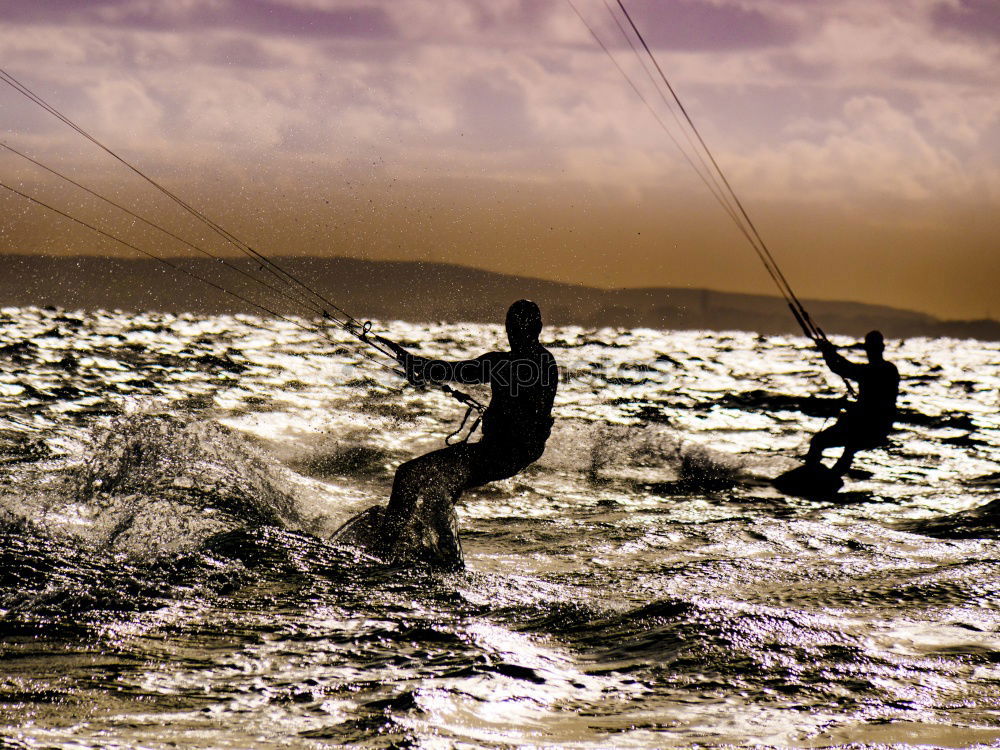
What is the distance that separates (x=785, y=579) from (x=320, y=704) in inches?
187

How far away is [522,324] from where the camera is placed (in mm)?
8742

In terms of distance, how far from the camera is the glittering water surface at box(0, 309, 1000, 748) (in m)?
5.04

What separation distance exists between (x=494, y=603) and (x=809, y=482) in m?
8.33

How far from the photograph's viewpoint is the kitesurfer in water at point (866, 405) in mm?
14508

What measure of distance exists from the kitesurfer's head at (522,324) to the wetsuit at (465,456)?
72 mm

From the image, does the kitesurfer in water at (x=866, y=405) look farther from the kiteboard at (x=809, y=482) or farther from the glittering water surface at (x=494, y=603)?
the glittering water surface at (x=494, y=603)

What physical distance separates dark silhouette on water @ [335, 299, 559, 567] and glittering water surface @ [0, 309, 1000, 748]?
18.0 inches

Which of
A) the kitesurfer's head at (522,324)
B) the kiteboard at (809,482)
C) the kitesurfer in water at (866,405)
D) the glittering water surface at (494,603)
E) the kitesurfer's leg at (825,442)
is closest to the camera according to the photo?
the glittering water surface at (494,603)

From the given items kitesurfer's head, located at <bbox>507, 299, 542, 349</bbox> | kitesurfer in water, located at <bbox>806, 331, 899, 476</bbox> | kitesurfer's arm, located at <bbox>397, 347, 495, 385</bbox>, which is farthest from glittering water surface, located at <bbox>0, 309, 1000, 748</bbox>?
kitesurfer's head, located at <bbox>507, 299, 542, 349</bbox>

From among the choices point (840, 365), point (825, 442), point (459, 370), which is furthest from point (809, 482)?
point (459, 370)

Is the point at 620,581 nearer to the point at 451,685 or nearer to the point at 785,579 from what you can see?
the point at 785,579

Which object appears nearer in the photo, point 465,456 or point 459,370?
point 459,370

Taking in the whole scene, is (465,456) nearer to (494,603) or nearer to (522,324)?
(522,324)

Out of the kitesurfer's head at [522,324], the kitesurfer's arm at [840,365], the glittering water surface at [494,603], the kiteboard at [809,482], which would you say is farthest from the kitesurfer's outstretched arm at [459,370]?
the kitesurfer's arm at [840,365]
